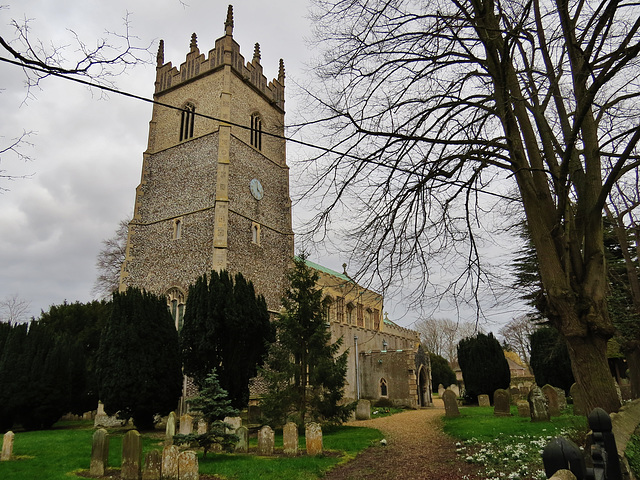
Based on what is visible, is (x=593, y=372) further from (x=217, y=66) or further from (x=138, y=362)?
(x=217, y=66)

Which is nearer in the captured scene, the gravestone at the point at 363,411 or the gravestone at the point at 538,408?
the gravestone at the point at 538,408

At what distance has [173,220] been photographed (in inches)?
836

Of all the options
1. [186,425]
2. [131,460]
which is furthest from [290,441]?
[186,425]

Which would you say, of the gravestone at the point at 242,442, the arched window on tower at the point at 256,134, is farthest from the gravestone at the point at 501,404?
the arched window on tower at the point at 256,134

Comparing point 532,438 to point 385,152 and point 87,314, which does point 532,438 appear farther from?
point 87,314

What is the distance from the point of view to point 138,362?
1396cm

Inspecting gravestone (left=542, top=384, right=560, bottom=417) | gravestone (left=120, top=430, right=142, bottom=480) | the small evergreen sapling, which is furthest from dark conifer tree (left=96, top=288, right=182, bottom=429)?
gravestone (left=542, top=384, right=560, bottom=417)

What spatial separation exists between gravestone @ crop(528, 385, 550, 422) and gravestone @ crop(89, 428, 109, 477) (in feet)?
34.6

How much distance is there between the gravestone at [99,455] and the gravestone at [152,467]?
117cm

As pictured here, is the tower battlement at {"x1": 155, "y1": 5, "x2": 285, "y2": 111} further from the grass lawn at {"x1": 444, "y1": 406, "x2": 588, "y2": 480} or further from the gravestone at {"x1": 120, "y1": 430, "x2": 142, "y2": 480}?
the gravestone at {"x1": 120, "y1": 430, "x2": 142, "y2": 480}

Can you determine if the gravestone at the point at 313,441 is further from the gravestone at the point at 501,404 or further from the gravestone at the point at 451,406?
the gravestone at the point at 501,404

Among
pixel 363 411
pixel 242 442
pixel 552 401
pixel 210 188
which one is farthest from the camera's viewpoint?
pixel 210 188

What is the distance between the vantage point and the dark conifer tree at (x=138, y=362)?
1362cm

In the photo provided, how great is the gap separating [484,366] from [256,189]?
14352mm
